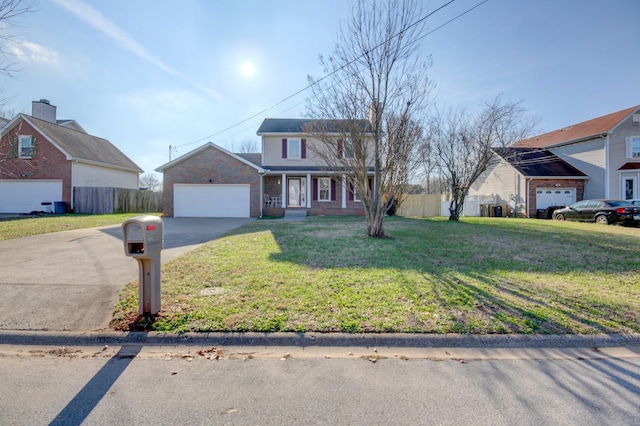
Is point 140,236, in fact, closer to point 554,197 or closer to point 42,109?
point 554,197

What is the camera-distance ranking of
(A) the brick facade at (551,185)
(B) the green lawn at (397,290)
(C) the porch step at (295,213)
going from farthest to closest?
1. (A) the brick facade at (551,185)
2. (C) the porch step at (295,213)
3. (B) the green lawn at (397,290)

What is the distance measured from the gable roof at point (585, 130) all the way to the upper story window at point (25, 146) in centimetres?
3239

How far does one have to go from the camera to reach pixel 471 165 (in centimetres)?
1750

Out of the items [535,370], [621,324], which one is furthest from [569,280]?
[535,370]

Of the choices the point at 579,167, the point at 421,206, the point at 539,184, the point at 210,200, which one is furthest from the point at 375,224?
the point at 579,167

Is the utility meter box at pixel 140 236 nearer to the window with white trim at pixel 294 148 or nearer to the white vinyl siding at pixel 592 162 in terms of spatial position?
the window with white trim at pixel 294 148

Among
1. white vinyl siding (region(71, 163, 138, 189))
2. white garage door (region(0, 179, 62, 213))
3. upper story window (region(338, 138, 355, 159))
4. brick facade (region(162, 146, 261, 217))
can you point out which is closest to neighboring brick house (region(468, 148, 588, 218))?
upper story window (region(338, 138, 355, 159))

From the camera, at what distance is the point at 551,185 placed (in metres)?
22.7

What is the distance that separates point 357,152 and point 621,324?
731 cm

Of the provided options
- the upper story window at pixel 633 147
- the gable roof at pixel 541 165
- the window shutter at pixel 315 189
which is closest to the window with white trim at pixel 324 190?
the window shutter at pixel 315 189

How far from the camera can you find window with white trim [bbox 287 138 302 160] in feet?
66.5

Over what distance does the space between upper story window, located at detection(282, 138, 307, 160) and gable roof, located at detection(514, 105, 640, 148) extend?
1413cm

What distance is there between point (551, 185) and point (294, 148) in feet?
64.6

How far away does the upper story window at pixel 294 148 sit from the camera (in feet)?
66.4
